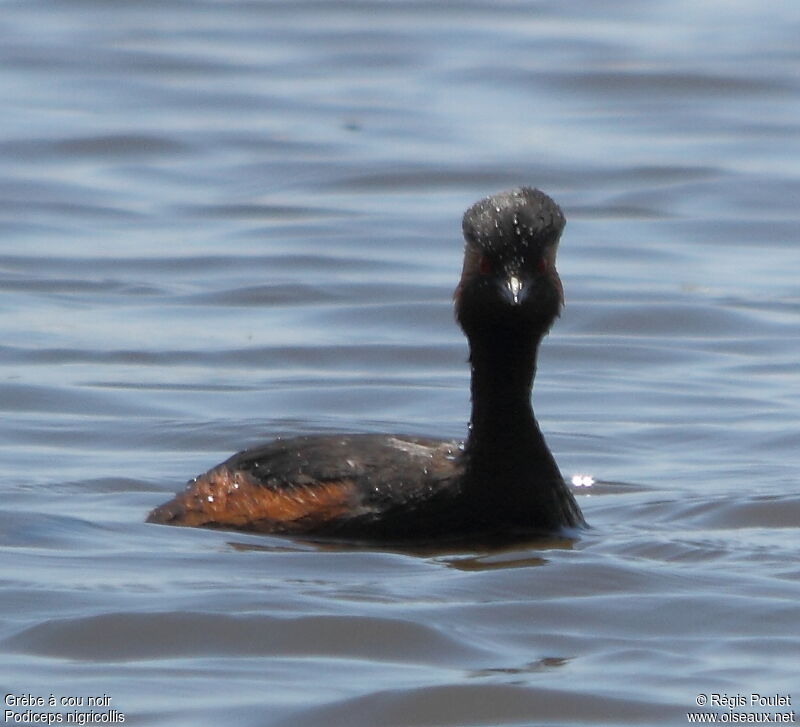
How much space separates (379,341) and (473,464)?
542 centimetres

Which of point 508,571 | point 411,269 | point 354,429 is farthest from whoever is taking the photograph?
point 411,269

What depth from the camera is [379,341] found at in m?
15.0

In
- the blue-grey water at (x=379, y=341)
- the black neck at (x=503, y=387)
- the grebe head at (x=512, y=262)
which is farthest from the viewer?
the black neck at (x=503, y=387)

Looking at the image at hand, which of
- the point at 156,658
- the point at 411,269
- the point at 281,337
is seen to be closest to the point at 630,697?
the point at 156,658

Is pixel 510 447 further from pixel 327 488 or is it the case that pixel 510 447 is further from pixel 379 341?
pixel 379 341

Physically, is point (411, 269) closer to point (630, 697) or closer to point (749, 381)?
point (749, 381)

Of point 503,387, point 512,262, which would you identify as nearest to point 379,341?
point 503,387

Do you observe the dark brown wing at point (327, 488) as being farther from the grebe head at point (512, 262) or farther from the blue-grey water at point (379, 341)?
the grebe head at point (512, 262)

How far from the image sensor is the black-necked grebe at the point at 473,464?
9.43 m

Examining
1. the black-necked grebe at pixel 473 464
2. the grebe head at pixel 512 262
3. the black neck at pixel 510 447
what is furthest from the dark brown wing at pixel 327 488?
the grebe head at pixel 512 262

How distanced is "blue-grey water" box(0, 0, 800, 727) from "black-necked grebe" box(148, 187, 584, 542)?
0.21 m

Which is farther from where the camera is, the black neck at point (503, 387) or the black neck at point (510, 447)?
the black neck at point (503, 387)

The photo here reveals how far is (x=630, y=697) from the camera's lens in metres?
7.29

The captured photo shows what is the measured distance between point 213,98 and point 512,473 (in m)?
14.8
